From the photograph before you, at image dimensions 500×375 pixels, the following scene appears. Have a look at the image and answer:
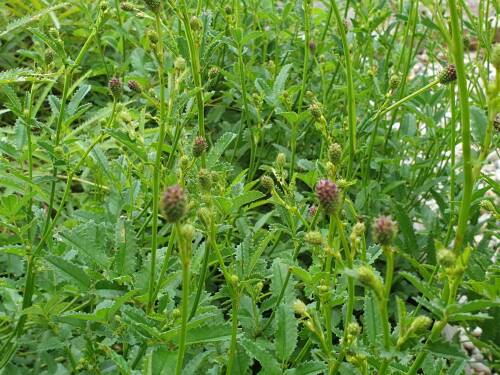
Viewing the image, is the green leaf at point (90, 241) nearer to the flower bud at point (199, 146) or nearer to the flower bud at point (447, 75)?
the flower bud at point (199, 146)

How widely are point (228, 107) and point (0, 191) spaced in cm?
80

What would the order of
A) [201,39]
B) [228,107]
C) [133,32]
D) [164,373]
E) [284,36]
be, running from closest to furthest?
[164,373] < [201,39] < [228,107] < [284,36] < [133,32]

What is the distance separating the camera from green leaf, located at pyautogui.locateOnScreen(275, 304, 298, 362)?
1.12 metres

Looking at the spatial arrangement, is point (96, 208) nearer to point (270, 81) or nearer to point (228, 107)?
point (270, 81)

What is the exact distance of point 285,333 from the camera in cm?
114

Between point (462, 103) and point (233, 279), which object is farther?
point (233, 279)

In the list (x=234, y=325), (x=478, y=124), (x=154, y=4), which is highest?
(x=154, y=4)

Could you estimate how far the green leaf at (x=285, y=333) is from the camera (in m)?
1.12

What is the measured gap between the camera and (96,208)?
170 cm

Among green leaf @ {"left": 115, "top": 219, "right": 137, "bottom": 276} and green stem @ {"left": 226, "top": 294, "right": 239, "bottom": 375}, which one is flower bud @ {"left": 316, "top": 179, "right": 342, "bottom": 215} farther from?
green leaf @ {"left": 115, "top": 219, "right": 137, "bottom": 276}

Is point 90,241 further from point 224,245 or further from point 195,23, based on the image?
point 195,23

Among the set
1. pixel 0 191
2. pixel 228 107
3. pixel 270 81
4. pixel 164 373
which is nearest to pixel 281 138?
pixel 228 107

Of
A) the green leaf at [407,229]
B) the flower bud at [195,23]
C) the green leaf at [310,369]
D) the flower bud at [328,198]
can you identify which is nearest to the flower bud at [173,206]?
the flower bud at [328,198]

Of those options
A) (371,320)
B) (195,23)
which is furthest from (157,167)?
(371,320)
